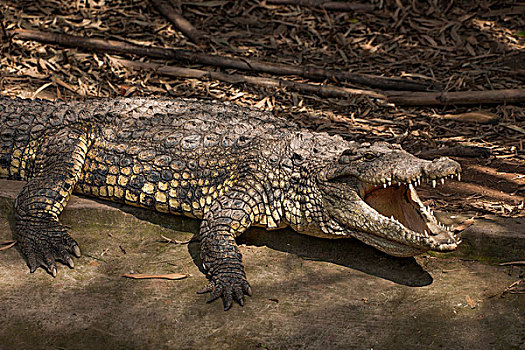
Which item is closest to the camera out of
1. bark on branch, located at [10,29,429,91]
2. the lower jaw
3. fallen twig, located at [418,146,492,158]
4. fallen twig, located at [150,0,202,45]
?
the lower jaw

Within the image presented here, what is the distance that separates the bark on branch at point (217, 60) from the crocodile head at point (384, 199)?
10.7ft

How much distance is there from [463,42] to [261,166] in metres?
5.41

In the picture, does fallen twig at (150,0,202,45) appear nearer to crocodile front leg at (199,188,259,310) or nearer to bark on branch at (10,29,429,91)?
bark on branch at (10,29,429,91)

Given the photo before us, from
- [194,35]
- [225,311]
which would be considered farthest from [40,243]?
[194,35]

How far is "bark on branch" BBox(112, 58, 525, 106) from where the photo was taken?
665 cm

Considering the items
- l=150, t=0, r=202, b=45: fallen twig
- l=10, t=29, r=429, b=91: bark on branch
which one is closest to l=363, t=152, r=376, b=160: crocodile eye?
l=10, t=29, r=429, b=91: bark on branch

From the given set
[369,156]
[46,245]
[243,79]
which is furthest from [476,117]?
[46,245]

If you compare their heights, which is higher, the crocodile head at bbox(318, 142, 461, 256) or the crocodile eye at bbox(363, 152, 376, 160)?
the crocodile eye at bbox(363, 152, 376, 160)

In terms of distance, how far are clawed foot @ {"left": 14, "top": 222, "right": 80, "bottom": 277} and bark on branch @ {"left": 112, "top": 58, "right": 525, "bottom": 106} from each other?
11.9 ft

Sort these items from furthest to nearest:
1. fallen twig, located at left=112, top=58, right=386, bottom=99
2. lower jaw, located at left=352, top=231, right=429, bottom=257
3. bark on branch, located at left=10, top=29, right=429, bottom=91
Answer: bark on branch, located at left=10, top=29, right=429, bottom=91, fallen twig, located at left=112, top=58, right=386, bottom=99, lower jaw, located at left=352, top=231, right=429, bottom=257

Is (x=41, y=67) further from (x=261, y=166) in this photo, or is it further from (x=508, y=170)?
(x=508, y=170)

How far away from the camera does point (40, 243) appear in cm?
409

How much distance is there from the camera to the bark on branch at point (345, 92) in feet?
21.8

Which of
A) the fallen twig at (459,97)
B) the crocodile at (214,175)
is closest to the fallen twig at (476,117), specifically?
the fallen twig at (459,97)
